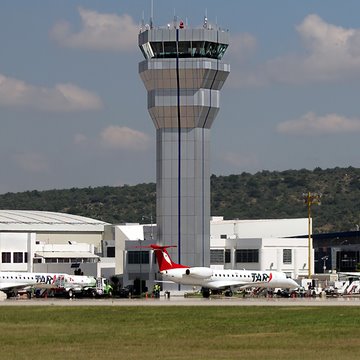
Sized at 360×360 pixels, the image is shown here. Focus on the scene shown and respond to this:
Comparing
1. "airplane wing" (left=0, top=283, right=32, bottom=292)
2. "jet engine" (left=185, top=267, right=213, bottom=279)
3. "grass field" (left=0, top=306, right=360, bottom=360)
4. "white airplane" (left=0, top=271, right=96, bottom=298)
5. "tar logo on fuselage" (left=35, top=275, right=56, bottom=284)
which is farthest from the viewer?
"tar logo on fuselage" (left=35, top=275, right=56, bottom=284)

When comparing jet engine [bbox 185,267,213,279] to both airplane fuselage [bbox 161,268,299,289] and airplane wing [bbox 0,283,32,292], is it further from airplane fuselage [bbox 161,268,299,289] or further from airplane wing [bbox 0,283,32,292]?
airplane wing [bbox 0,283,32,292]

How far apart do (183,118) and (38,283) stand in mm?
26850

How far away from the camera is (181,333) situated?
2864 inches

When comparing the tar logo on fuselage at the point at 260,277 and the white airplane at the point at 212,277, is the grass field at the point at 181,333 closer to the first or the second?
the white airplane at the point at 212,277

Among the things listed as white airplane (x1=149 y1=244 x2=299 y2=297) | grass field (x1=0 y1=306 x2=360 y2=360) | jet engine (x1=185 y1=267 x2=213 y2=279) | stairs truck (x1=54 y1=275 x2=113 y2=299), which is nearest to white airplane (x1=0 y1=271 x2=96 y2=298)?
stairs truck (x1=54 y1=275 x2=113 y2=299)

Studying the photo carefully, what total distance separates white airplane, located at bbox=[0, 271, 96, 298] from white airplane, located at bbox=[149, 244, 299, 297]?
1124cm

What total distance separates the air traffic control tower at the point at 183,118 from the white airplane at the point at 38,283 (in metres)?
11.9

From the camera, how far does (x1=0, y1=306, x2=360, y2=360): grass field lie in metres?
60.7

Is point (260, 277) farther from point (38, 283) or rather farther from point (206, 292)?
point (38, 283)

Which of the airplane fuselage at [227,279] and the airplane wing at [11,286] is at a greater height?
the airplane fuselage at [227,279]

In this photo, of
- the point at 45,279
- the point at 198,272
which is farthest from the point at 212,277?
the point at 45,279

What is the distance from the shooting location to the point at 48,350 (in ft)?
204

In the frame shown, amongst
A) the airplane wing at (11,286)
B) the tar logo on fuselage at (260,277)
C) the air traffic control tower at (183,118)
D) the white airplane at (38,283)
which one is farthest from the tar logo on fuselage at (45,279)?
the tar logo on fuselage at (260,277)

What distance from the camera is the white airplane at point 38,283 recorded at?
14450cm
